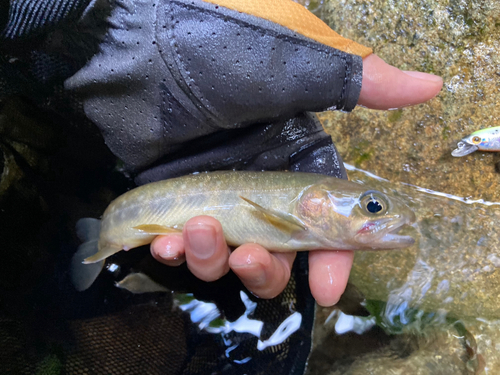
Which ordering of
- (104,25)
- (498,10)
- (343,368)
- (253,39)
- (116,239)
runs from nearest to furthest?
(253,39) < (104,25) < (116,239) < (343,368) < (498,10)

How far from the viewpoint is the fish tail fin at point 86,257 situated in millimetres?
2012

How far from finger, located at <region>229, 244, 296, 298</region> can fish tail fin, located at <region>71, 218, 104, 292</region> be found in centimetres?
97

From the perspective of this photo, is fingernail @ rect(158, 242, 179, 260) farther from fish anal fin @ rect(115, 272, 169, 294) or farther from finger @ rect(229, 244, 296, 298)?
fish anal fin @ rect(115, 272, 169, 294)

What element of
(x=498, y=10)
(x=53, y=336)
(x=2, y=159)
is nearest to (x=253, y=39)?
(x=2, y=159)

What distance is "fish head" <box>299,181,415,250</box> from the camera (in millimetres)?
1528

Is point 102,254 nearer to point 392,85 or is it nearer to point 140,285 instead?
point 140,285

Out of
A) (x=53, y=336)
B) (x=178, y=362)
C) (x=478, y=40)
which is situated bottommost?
(x=178, y=362)

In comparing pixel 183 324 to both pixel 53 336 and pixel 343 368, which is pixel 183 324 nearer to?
pixel 53 336

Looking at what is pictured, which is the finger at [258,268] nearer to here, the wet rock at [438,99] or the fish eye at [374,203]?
the fish eye at [374,203]

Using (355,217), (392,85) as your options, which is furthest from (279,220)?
(392,85)

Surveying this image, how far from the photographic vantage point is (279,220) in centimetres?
156

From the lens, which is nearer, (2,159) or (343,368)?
(2,159)

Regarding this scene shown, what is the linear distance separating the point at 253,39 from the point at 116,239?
3.96ft

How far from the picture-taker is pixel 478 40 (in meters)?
2.33
